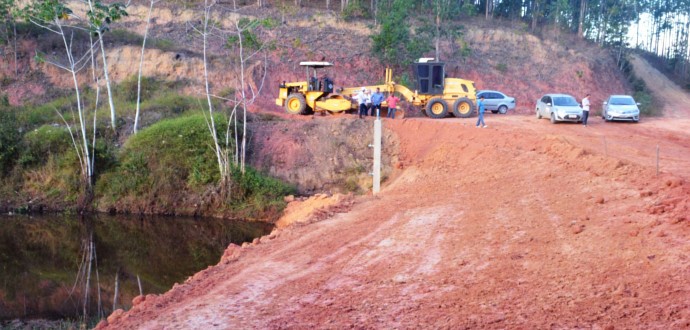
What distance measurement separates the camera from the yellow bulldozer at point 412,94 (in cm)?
2606

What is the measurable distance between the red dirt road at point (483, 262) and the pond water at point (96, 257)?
3.38 meters

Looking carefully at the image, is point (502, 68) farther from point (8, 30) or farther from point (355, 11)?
point (8, 30)

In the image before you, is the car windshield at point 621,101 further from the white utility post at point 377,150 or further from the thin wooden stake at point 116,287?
the thin wooden stake at point 116,287

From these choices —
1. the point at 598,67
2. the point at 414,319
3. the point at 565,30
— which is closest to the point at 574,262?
the point at 414,319

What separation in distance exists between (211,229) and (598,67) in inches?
1383

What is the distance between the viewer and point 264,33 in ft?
132

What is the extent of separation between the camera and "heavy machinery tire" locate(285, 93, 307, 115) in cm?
2603

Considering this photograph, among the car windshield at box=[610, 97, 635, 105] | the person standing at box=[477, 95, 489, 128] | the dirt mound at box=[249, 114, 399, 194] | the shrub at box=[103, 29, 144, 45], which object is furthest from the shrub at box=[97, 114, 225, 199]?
the car windshield at box=[610, 97, 635, 105]

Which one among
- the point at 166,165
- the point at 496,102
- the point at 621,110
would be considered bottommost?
the point at 166,165

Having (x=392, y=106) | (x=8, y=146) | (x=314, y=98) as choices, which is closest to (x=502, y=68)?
(x=392, y=106)

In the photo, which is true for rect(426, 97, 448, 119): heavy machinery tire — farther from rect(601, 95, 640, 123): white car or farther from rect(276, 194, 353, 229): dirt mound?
rect(276, 194, 353, 229): dirt mound

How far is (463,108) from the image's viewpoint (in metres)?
27.3

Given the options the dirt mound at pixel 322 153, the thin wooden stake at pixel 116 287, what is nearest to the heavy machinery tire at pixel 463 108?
the dirt mound at pixel 322 153

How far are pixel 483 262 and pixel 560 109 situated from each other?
18.3m
